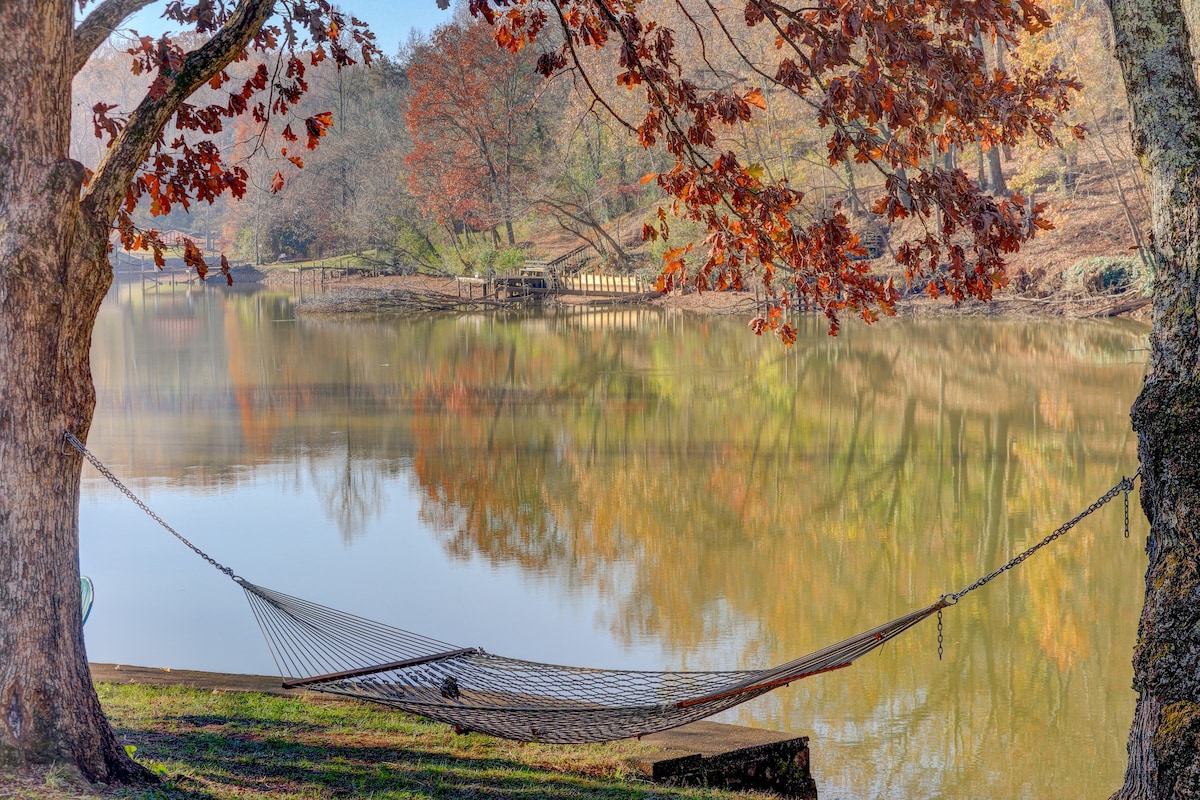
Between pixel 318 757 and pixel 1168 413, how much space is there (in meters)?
3.18

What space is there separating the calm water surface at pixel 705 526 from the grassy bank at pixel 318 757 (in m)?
1.42

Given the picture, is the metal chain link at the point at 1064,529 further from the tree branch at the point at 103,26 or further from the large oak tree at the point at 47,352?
the tree branch at the point at 103,26

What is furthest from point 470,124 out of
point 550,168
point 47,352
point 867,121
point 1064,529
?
point 1064,529

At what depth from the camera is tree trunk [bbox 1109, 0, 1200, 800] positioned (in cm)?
364

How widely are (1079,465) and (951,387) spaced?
199 inches

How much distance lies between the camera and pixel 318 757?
15.0 feet

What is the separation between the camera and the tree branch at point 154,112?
4.12 metres

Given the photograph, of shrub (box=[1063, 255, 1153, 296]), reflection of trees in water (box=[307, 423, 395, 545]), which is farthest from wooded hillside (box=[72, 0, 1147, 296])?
reflection of trees in water (box=[307, 423, 395, 545])

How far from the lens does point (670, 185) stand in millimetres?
5496

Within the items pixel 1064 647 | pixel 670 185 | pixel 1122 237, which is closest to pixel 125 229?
pixel 670 185

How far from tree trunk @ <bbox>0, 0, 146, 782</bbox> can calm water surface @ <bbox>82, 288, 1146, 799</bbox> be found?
3255 mm

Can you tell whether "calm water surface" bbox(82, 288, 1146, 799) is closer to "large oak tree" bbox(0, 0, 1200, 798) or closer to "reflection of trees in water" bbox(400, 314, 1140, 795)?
"reflection of trees in water" bbox(400, 314, 1140, 795)

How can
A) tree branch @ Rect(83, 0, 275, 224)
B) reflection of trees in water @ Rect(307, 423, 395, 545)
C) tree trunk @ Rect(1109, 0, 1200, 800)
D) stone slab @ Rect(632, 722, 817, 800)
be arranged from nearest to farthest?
tree trunk @ Rect(1109, 0, 1200, 800) < tree branch @ Rect(83, 0, 275, 224) < stone slab @ Rect(632, 722, 817, 800) < reflection of trees in water @ Rect(307, 423, 395, 545)

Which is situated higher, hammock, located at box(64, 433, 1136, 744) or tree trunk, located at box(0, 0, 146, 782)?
tree trunk, located at box(0, 0, 146, 782)
